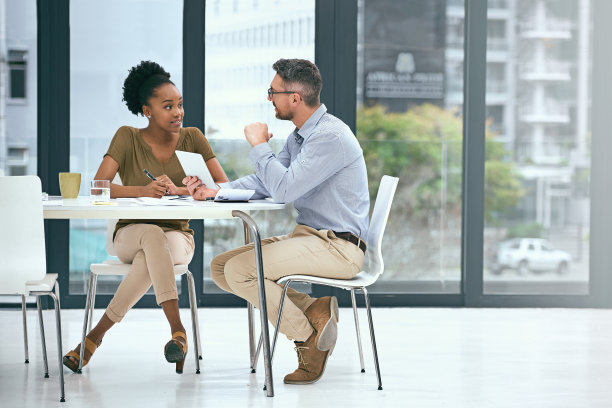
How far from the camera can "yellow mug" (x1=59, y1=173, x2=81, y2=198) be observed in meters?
2.93

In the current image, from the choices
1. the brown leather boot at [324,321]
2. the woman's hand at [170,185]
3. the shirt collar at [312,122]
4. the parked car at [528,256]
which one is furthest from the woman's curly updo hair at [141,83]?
the parked car at [528,256]

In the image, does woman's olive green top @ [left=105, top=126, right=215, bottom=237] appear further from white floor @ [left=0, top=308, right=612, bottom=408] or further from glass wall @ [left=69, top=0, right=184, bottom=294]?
glass wall @ [left=69, top=0, right=184, bottom=294]

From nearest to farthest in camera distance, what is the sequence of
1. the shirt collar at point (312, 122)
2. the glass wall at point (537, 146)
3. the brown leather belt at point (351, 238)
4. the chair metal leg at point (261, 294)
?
the chair metal leg at point (261, 294) < the brown leather belt at point (351, 238) < the shirt collar at point (312, 122) < the glass wall at point (537, 146)

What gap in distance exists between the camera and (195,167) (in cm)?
295

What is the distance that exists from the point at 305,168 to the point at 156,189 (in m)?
0.68

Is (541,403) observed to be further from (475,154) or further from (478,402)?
(475,154)

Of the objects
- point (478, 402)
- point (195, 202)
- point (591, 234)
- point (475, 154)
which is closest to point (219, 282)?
point (195, 202)

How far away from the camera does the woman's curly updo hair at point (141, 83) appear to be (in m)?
3.44

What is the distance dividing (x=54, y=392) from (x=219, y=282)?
2.34ft

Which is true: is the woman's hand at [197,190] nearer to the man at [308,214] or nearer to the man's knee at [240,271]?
the man at [308,214]

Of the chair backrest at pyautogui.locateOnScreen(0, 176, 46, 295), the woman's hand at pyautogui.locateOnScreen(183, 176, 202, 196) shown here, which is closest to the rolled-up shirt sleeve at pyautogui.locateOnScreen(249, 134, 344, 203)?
the woman's hand at pyautogui.locateOnScreen(183, 176, 202, 196)

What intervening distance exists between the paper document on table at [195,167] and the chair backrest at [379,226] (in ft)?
2.13

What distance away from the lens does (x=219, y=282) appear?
2947 mm

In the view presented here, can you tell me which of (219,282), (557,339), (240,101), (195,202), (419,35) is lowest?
(557,339)
